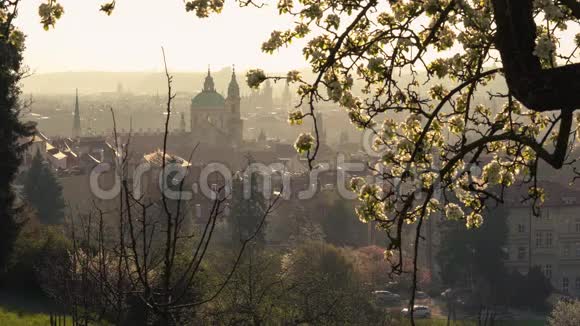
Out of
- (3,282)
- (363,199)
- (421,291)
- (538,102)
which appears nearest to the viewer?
(538,102)

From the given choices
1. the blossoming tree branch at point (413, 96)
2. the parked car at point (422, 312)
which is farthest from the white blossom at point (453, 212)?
the parked car at point (422, 312)

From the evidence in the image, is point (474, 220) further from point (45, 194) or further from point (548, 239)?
point (548, 239)

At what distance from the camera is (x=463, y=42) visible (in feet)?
22.6

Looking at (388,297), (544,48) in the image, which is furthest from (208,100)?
(544,48)

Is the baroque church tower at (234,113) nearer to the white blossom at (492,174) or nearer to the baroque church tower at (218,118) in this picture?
the baroque church tower at (218,118)

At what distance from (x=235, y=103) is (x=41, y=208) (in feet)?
168

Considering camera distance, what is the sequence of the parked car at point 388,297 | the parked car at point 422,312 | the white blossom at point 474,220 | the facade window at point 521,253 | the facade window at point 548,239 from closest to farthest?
the white blossom at point 474,220 < the parked car at point 422,312 < the parked car at point 388,297 < the facade window at point 521,253 < the facade window at point 548,239

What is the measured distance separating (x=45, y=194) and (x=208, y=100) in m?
52.2

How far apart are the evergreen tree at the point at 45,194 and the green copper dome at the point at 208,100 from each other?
49567 millimetres

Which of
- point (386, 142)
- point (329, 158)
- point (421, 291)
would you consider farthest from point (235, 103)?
point (386, 142)

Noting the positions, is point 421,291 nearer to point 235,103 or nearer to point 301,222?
point 301,222

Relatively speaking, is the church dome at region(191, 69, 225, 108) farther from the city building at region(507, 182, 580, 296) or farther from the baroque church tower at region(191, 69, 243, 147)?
the city building at region(507, 182, 580, 296)

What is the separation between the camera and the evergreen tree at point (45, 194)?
1959 inches

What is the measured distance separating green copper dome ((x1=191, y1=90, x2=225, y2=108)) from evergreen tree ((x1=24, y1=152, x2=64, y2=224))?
→ 49.6 metres
